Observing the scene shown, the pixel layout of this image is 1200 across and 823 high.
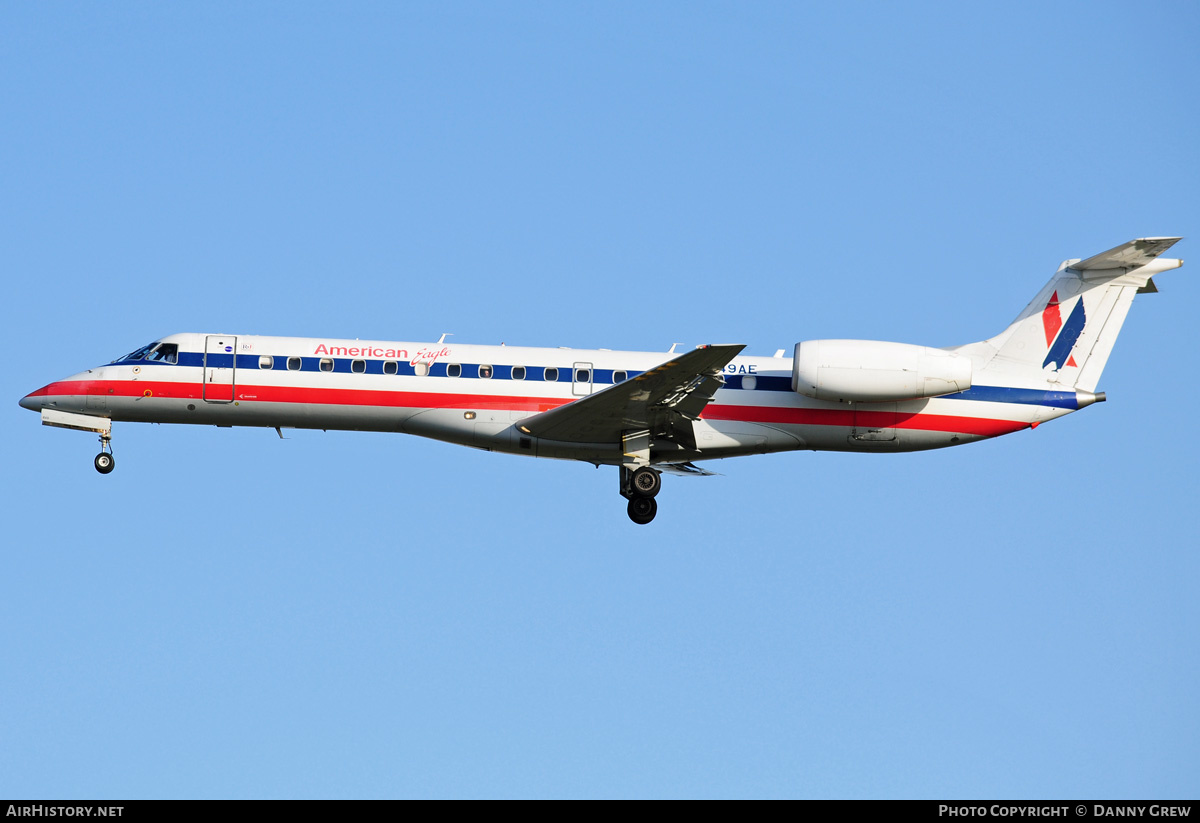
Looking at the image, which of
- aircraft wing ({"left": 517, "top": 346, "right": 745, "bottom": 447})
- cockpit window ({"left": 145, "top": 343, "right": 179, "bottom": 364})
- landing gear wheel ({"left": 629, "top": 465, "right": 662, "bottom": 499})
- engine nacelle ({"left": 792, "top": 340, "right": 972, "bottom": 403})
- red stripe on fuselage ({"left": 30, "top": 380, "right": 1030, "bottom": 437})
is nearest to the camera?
aircraft wing ({"left": 517, "top": 346, "right": 745, "bottom": 447})

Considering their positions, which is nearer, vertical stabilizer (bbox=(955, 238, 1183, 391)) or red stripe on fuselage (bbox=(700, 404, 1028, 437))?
red stripe on fuselage (bbox=(700, 404, 1028, 437))

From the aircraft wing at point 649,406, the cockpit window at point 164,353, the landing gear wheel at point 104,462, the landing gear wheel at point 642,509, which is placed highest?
the cockpit window at point 164,353

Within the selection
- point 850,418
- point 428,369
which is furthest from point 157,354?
point 850,418

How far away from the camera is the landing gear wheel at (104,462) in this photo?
2611 cm

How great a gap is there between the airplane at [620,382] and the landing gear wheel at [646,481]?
3cm

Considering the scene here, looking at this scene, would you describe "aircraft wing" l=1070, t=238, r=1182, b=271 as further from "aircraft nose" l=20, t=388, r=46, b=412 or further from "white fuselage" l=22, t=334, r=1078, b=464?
"aircraft nose" l=20, t=388, r=46, b=412

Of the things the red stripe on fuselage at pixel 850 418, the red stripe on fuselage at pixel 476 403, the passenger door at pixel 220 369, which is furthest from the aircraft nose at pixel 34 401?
the red stripe on fuselage at pixel 850 418

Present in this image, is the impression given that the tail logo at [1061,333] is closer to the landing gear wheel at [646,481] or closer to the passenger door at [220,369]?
the landing gear wheel at [646,481]

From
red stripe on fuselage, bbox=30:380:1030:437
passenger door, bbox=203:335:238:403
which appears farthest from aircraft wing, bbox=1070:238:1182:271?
passenger door, bbox=203:335:238:403

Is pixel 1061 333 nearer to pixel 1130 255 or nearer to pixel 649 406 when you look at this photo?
pixel 1130 255

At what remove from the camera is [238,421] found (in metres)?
26.1

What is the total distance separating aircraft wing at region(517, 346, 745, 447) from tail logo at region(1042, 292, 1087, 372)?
7602 mm

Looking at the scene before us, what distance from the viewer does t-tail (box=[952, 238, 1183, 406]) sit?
26562 mm
